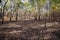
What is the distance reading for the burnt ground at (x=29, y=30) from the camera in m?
2.64

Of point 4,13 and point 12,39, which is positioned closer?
point 12,39

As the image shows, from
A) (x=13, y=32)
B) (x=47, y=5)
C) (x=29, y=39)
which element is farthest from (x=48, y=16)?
(x=13, y=32)

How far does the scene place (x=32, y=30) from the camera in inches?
106

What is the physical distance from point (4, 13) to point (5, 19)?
17cm

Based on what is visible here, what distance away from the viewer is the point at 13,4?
116 inches

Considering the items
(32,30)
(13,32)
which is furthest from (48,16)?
(13,32)

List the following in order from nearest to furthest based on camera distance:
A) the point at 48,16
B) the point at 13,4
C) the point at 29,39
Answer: the point at 29,39, the point at 48,16, the point at 13,4

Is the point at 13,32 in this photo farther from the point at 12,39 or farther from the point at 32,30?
the point at 32,30

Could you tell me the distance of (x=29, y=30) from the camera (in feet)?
8.87

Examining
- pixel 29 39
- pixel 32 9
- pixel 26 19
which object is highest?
pixel 32 9

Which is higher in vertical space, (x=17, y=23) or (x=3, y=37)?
(x=17, y=23)

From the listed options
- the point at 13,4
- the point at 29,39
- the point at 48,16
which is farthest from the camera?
the point at 13,4

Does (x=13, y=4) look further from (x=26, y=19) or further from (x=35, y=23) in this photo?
(x=35, y=23)

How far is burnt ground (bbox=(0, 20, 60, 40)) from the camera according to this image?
2.64m
